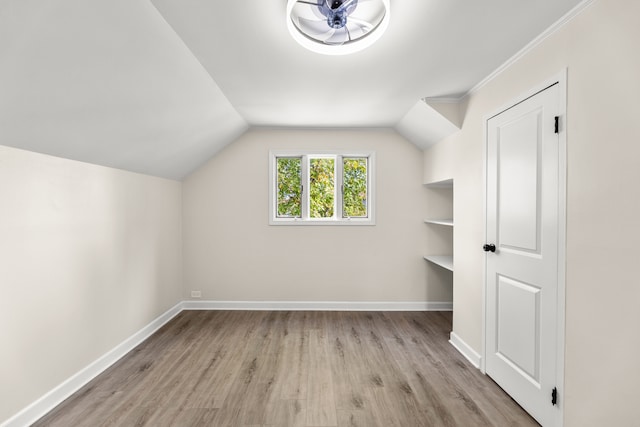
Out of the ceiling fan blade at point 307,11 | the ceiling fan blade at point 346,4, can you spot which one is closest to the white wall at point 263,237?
the ceiling fan blade at point 307,11

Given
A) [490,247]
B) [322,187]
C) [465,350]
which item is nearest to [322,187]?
[322,187]

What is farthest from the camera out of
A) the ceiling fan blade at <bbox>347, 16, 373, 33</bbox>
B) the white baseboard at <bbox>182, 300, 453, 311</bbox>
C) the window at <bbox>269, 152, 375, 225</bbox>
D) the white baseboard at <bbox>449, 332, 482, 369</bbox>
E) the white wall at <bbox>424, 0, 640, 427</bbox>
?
the window at <bbox>269, 152, 375, 225</bbox>

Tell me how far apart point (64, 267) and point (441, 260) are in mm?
3710

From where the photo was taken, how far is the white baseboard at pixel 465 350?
2.74 metres

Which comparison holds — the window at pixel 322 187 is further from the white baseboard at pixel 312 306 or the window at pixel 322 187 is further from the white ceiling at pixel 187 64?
the white ceiling at pixel 187 64

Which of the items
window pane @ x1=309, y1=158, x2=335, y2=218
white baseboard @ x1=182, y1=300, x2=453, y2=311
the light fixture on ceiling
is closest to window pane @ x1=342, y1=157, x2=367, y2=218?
window pane @ x1=309, y1=158, x2=335, y2=218

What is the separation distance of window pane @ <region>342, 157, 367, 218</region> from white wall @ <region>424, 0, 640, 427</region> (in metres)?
2.54

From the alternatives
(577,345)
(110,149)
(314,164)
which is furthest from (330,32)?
(314,164)

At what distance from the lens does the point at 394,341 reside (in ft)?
10.7

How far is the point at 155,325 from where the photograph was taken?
356cm

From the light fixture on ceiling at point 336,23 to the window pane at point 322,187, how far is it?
2.52 m

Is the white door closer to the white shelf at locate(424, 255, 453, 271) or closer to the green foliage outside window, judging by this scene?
the white shelf at locate(424, 255, 453, 271)

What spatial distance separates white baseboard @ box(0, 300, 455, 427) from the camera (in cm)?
203

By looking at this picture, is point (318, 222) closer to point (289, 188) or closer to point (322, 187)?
point (322, 187)
